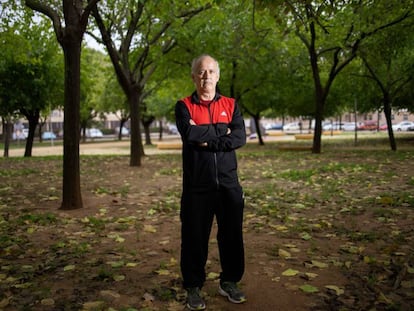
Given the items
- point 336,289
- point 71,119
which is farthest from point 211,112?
point 71,119

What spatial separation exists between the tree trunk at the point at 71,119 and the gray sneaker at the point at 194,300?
188 inches

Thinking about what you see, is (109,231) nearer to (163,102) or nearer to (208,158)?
(208,158)

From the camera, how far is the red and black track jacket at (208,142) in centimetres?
312

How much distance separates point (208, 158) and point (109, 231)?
3316 millimetres

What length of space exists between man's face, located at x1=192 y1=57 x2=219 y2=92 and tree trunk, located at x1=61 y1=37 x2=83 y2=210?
15.8 ft

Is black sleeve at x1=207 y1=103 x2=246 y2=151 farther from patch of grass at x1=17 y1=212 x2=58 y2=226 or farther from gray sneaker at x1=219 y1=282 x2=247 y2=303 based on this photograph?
patch of grass at x1=17 y1=212 x2=58 y2=226

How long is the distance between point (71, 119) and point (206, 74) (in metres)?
4.87

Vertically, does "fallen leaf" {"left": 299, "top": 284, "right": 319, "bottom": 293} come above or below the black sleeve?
below

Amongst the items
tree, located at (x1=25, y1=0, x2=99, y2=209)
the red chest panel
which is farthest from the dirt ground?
the red chest panel

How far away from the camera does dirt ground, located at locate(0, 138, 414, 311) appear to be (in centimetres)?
346

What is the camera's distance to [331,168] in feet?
39.7

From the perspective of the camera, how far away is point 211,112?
3236mm

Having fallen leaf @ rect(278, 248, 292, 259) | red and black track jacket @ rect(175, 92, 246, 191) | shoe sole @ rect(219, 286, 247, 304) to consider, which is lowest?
shoe sole @ rect(219, 286, 247, 304)

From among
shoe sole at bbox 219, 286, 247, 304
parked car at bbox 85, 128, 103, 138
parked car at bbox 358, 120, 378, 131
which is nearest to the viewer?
shoe sole at bbox 219, 286, 247, 304
